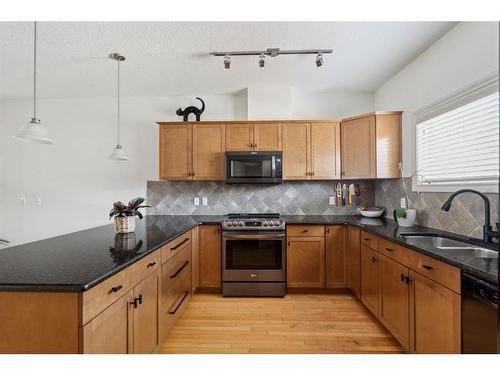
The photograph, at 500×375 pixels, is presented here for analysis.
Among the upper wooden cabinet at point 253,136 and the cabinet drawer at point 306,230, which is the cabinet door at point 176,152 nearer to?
the upper wooden cabinet at point 253,136

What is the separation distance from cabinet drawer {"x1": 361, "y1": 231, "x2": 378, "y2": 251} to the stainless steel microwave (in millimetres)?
1128

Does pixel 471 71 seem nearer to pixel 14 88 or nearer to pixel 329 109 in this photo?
pixel 329 109

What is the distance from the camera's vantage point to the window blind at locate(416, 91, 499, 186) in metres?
1.74

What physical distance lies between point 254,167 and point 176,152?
1.05 m

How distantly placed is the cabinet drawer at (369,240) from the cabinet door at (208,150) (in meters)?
1.79

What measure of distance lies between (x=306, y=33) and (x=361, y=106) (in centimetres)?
175

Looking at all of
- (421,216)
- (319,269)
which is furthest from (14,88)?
(421,216)

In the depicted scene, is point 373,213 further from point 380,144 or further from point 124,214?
point 124,214

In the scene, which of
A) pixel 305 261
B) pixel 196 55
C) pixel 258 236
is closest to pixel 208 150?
pixel 196 55

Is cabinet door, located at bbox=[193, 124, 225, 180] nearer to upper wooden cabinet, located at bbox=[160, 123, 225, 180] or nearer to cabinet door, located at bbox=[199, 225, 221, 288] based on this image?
upper wooden cabinet, located at bbox=[160, 123, 225, 180]

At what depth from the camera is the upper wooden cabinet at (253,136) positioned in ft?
10.2

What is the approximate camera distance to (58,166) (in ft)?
11.7

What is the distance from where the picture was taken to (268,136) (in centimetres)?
312

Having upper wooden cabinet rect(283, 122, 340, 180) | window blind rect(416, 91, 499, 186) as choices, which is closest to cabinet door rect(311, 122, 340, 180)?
upper wooden cabinet rect(283, 122, 340, 180)
